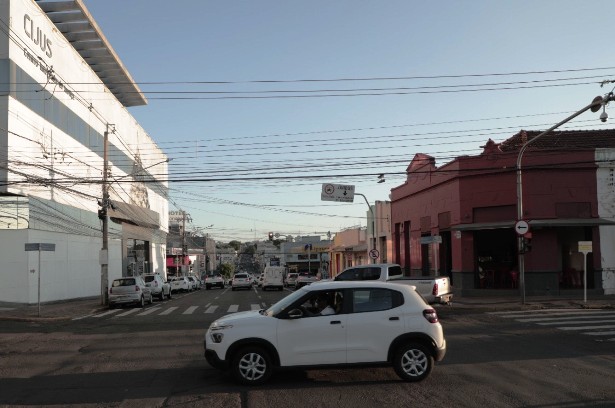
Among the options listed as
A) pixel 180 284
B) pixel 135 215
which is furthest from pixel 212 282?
pixel 135 215

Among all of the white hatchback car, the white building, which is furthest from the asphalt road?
the white building

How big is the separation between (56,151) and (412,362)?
97.6ft

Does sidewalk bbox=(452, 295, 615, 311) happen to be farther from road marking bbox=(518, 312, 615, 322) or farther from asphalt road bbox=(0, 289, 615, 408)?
asphalt road bbox=(0, 289, 615, 408)

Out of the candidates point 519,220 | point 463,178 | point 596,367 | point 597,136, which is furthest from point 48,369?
point 597,136

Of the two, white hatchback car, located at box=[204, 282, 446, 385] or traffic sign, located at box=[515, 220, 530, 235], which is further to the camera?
traffic sign, located at box=[515, 220, 530, 235]

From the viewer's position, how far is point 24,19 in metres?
27.8

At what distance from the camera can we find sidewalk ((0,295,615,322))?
22.0 m

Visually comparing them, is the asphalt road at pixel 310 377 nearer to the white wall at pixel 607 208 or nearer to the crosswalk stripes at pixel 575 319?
the crosswalk stripes at pixel 575 319

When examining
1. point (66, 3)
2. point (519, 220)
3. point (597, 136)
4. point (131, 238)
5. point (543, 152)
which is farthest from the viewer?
point (131, 238)

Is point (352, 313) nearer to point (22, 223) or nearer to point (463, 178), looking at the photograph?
point (463, 178)

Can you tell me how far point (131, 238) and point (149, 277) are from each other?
20589 millimetres

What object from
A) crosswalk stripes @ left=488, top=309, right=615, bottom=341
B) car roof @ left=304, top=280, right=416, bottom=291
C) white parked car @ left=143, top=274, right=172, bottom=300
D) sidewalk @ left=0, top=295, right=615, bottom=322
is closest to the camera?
car roof @ left=304, top=280, right=416, bottom=291

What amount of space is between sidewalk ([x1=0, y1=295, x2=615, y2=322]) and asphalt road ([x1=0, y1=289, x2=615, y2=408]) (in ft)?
23.9

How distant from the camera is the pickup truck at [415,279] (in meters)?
20.2
